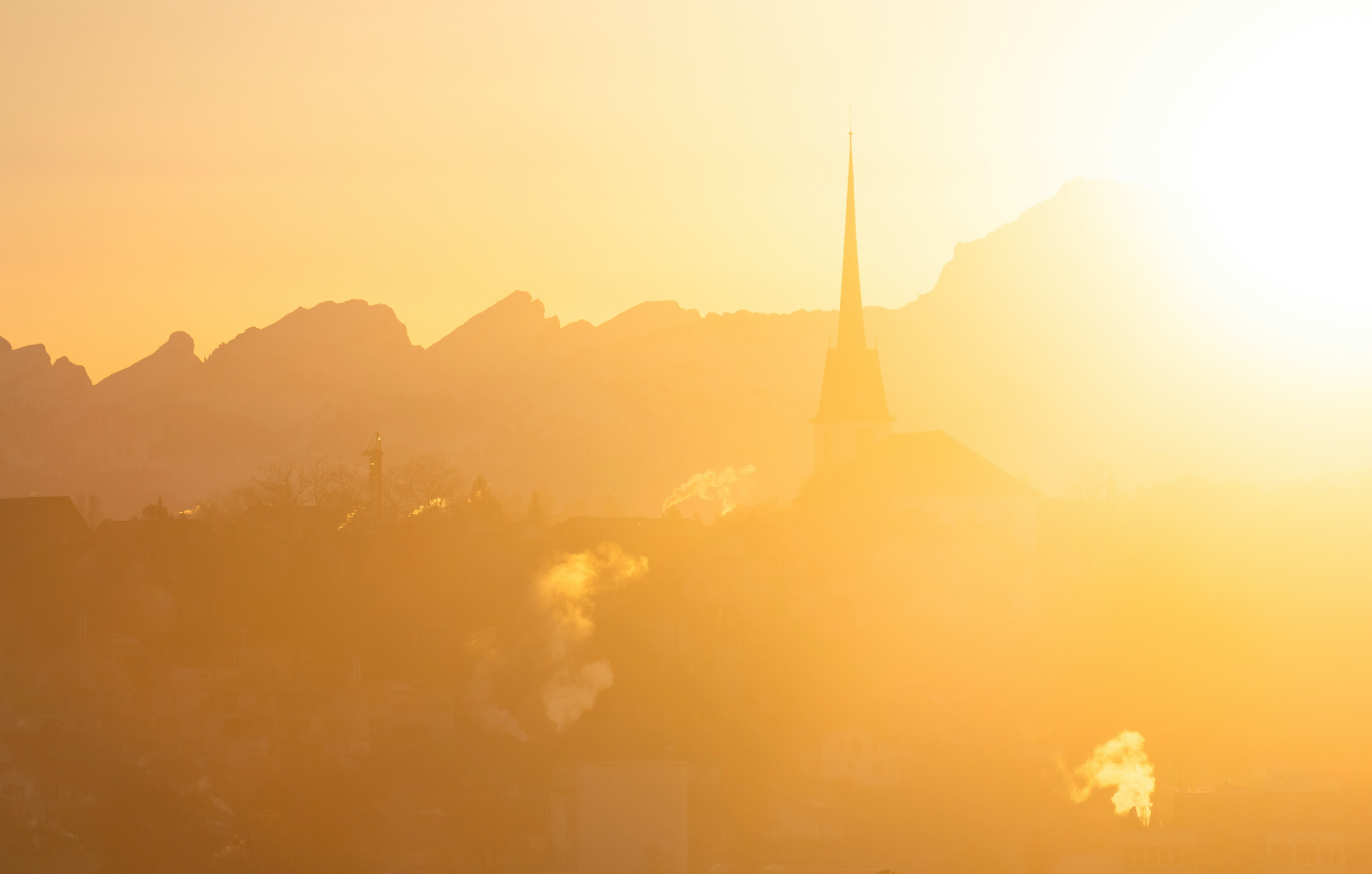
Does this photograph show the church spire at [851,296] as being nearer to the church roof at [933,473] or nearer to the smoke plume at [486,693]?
the church roof at [933,473]

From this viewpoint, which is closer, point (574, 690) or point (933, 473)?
point (574, 690)

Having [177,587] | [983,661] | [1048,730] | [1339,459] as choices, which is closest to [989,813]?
[1048,730]

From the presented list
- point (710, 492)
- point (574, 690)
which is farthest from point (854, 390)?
point (710, 492)

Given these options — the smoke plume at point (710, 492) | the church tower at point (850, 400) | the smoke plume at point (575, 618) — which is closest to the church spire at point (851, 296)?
the church tower at point (850, 400)

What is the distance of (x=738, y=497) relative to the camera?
17300 centimetres

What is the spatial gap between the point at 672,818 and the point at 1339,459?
162m

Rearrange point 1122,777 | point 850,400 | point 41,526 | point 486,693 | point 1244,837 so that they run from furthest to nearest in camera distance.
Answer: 1. point 850,400
2. point 41,526
3. point 486,693
4. point 1122,777
5. point 1244,837

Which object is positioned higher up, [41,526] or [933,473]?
[933,473]

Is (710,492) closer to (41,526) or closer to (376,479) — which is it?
(376,479)

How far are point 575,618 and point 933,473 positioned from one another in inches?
984

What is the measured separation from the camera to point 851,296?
88.0 meters

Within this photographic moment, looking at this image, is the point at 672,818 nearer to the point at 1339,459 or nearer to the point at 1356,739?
the point at 1356,739

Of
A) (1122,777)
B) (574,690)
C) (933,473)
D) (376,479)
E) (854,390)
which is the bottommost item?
(1122,777)

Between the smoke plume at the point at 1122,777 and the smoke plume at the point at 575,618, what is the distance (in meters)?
15.2
